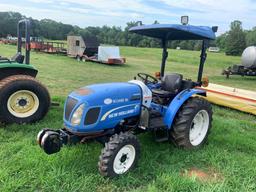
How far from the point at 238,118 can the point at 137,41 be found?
134ft

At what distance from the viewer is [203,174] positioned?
3.71 m

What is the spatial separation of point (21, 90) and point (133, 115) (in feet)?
7.26

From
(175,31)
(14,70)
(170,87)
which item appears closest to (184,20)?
(175,31)

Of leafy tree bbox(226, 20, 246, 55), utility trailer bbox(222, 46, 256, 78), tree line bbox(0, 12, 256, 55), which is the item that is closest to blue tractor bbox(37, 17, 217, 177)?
utility trailer bbox(222, 46, 256, 78)

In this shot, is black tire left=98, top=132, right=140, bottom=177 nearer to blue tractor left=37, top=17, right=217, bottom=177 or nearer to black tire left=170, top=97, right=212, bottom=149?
blue tractor left=37, top=17, right=217, bottom=177

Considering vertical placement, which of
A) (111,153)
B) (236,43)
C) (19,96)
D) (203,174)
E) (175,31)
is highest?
(236,43)

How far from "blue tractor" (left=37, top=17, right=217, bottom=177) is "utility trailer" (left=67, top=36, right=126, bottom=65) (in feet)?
45.9

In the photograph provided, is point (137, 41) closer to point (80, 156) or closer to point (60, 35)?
point (60, 35)

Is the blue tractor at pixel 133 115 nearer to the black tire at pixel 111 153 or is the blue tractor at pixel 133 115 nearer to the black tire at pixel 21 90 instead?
the black tire at pixel 111 153

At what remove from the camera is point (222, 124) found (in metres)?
5.82

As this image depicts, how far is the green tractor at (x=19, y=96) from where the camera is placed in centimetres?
491

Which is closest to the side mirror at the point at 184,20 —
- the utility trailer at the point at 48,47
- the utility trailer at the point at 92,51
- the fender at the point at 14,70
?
the fender at the point at 14,70

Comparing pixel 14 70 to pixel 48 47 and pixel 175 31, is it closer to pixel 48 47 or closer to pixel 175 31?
pixel 175 31

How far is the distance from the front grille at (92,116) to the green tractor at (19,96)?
209 cm
